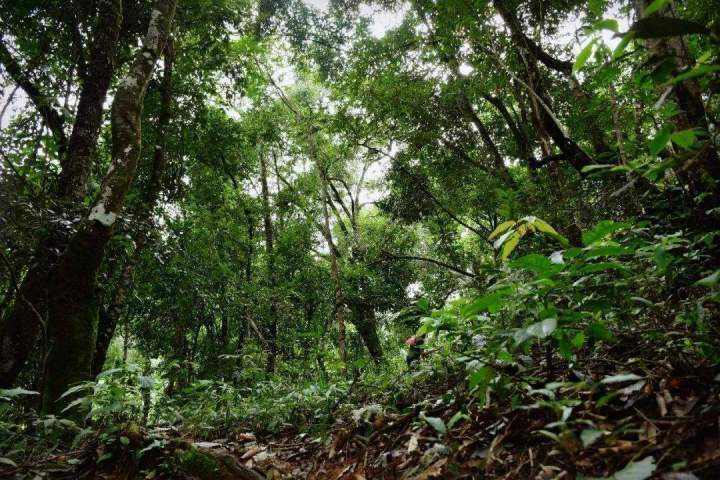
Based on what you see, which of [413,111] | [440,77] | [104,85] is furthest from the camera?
[413,111]

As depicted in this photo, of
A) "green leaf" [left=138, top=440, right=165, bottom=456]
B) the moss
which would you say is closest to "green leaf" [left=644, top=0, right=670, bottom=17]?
the moss

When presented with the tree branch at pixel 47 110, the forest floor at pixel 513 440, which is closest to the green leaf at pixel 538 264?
the forest floor at pixel 513 440

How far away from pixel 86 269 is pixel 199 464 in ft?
8.60

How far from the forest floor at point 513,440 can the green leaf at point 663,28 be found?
1.20m

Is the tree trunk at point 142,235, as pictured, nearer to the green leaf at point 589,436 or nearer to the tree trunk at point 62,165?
the tree trunk at point 62,165

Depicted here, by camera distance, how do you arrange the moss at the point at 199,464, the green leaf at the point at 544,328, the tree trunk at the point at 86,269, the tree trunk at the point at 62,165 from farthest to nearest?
the tree trunk at the point at 62,165 < the tree trunk at the point at 86,269 < the moss at the point at 199,464 < the green leaf at the point at 544,328

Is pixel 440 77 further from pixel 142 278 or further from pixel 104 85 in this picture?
pixel 142 278

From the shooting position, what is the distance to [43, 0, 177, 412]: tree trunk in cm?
390

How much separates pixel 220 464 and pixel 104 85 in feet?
19.2

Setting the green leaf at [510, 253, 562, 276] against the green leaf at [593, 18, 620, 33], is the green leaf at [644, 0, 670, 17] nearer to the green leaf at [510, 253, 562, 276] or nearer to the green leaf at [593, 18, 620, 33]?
the green leaf at [593, 18, 620, 33]

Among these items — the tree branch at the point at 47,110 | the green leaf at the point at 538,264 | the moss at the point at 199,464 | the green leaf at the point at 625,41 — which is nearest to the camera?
the green leaf at the point at 625,41

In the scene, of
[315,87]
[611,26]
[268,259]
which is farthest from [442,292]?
[315,87]

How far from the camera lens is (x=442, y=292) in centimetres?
1040

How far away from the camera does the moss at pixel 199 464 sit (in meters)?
2.46
